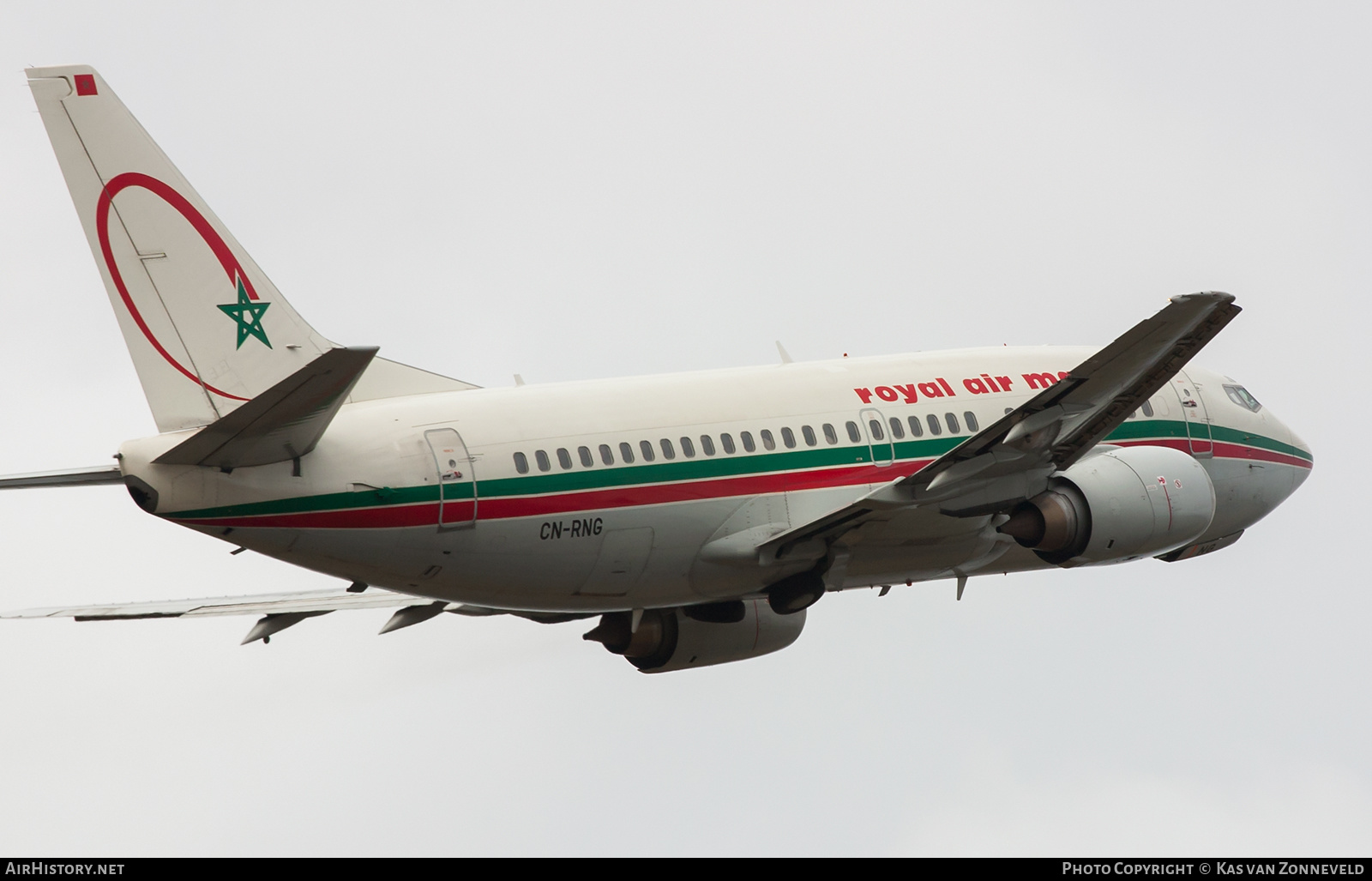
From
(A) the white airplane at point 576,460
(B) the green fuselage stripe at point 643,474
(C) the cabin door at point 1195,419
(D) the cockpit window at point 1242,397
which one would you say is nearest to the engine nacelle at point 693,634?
(A) the white airplane at point 576,460

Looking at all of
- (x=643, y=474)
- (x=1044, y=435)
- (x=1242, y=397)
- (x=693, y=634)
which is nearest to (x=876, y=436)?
(x=1044, y=435)

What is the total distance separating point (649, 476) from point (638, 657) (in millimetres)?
7042

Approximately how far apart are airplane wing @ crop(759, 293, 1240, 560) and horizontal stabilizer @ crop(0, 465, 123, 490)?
9.75 meters

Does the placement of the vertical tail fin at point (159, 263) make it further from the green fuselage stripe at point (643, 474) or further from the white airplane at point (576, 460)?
the green fuselage stripe at point (643, 474)

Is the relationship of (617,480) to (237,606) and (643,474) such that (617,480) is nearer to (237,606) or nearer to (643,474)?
(643,474)

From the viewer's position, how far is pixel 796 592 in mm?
30453

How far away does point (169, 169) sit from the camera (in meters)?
27.5

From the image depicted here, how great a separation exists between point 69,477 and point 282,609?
7.21 m

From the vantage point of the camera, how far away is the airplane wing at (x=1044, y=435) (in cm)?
2673

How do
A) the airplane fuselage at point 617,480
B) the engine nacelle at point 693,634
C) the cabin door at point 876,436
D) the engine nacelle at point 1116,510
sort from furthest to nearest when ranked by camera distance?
the engine nacelle at point 693,634, the cabin door at point 876,436, the engine nacelle at point 1116,510, the airplane fuselage at point 617,480

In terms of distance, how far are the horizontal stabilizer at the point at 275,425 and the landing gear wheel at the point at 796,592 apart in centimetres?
832

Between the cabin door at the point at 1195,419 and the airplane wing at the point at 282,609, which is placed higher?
the airplane wing at the point at 282,609

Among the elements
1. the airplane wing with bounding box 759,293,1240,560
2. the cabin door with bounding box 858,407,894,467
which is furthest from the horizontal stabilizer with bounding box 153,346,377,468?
the cabin door with bounding box 858,407,894,467

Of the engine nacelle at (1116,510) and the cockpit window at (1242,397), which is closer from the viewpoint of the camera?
the engine nacelle at (1116,510)
